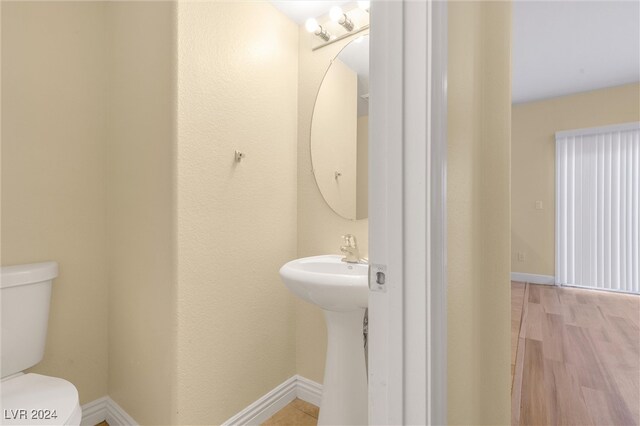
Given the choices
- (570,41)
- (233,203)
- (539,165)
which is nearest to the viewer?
(233,203)

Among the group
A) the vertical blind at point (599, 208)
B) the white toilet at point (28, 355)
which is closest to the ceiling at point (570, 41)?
the vertical blind at point (599, 208)

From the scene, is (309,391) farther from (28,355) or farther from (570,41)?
(570,41)

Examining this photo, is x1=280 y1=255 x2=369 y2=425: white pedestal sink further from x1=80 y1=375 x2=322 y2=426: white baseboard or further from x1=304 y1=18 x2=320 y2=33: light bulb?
x1=304 y1=18 x2=320 y2=33: light bulb

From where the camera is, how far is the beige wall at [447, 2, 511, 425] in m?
0.73

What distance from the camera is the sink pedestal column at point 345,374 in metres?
1.37

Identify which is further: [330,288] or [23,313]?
[23,313]

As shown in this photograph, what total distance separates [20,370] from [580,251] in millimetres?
5308

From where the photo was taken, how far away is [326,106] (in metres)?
1.77

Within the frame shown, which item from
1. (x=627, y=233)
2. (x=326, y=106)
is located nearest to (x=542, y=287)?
(x=627, y=233)

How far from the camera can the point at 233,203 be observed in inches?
59.1

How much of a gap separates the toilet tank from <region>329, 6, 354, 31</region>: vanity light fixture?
177cm

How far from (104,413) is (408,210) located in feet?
6.21

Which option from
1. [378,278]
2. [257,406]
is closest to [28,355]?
[257,406]

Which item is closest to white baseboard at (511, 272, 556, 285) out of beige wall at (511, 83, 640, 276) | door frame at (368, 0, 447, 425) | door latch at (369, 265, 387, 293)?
beige wall at (511, 83, 640, 276)
